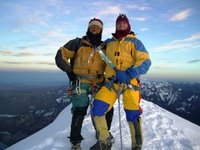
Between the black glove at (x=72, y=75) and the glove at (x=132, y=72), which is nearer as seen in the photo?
the glove at (x=132, y=72)

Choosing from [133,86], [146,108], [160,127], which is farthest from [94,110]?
[146,108]

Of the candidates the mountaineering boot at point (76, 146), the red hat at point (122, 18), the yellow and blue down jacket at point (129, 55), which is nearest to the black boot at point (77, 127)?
the mountaineering boot at point (76, 146)

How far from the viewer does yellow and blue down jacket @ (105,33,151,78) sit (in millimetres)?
6562

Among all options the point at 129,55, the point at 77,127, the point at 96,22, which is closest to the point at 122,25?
the point at 96,22

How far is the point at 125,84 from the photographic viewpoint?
6.51 metres

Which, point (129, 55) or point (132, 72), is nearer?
point (132, 72)

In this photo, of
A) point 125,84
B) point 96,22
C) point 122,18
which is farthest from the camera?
point 96,22

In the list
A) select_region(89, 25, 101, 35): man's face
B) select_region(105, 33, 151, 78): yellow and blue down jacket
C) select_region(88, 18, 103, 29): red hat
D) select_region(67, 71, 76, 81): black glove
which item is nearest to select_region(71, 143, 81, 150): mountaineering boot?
select_region(67, 71, 76, 81): black glove

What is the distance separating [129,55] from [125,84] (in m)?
0.72

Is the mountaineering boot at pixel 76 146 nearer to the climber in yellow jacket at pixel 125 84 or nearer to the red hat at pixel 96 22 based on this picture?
the climber in yellow jacket at pixel 125 84

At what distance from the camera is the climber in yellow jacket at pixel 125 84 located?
6438 millimetres

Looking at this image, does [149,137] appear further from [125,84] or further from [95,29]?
[95,29]

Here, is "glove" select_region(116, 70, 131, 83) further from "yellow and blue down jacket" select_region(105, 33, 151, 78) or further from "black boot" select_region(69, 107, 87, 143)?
"black boot" select_region(69, 107, 87, 143)

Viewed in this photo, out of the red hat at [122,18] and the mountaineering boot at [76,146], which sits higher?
the red hat at [122,18]
